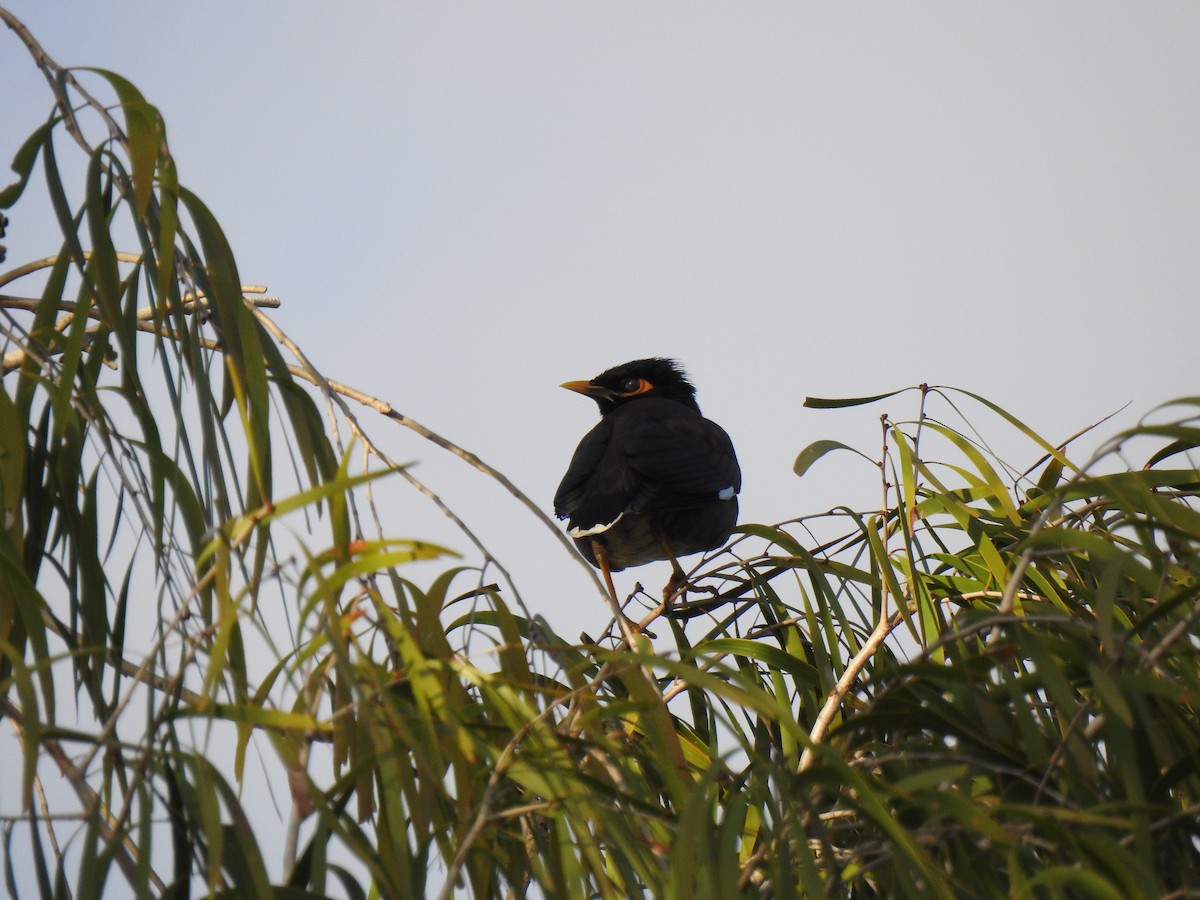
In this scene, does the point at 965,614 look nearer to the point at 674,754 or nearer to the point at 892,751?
the point at 892,751

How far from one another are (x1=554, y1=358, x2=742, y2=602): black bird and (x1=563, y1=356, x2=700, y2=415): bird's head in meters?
0.92

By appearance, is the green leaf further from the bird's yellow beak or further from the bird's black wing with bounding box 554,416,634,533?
the bird's yellow beak

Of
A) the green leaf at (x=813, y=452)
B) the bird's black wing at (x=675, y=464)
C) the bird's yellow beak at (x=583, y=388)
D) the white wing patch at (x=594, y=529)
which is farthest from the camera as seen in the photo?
the bird's yellow beak at (x=583, y=388)

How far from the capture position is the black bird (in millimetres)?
4578

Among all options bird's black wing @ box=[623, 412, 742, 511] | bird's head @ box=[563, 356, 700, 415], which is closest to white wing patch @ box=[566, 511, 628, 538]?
bird's black wing @ box=[623, 412, 742, 511]

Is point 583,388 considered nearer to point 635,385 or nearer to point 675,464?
point 635,385

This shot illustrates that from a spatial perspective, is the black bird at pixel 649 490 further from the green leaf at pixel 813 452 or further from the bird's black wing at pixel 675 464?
the green leaf at pixel 813 452

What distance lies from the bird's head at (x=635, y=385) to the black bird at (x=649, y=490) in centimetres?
92

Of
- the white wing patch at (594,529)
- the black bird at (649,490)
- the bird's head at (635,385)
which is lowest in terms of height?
the white wing patch at (594,529)

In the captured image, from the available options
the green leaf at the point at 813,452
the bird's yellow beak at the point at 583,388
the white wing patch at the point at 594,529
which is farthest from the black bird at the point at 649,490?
the green leaf at the point at 813,452

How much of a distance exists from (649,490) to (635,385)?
180 centimetres

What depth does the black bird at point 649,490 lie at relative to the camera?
4.58m

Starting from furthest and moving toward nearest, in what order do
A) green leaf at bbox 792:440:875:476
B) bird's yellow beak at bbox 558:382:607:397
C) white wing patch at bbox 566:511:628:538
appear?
bird's yellow beak at bbox 558:382:607:397, white wing patch at bbox 566:511:628:538, green leaf at bbox 792:440:875:476

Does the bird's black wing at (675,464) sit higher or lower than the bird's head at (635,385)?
lower
